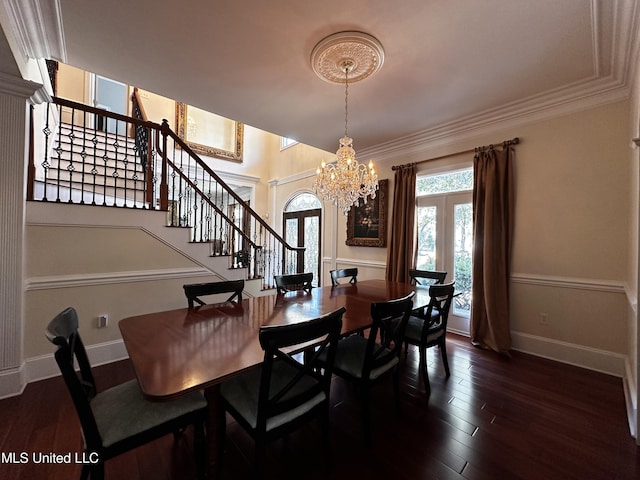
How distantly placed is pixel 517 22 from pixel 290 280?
9.49ft

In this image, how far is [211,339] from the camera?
1515 millimetres

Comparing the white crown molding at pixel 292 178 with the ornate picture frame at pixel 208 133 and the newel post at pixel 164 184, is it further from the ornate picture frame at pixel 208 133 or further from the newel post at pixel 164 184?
the newel post at pixel 164 184

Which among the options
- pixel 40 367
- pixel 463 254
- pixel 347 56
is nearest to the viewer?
pixel 347 56

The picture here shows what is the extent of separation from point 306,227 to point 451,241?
342cm

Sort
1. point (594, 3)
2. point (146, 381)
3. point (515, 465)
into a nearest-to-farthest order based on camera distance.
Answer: point (146, 381) → point (515, 465) → point (594, 3)

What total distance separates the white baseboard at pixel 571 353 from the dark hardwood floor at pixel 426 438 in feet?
0.69

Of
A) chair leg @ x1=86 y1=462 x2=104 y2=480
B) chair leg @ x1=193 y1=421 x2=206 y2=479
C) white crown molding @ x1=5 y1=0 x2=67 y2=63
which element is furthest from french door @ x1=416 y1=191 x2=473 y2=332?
white crown molding @ x1=5 y1=0 x2=67 y2=63

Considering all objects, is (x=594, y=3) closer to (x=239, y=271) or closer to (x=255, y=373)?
(x=255, y=373)

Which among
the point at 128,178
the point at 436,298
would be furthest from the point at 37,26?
the point at 436,298

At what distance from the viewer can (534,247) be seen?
313 cm

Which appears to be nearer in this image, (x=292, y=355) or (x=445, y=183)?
(x=292, y=355)

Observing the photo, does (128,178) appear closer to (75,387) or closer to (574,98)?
(75,387)

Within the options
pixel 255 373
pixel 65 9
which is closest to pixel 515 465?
pixel 255 373

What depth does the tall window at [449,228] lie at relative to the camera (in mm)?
3707
